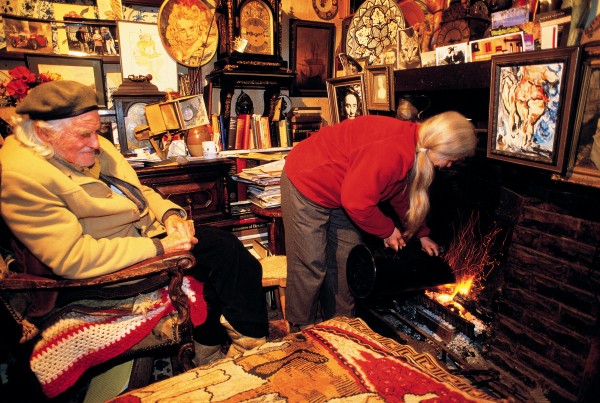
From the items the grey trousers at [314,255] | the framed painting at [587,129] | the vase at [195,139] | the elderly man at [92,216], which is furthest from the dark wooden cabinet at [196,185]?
the framed painting at [587,129]

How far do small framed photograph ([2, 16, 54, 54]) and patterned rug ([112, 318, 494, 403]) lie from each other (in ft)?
8.50

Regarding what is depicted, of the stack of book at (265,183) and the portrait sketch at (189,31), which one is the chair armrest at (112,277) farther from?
the portrait sketch at (189,31)

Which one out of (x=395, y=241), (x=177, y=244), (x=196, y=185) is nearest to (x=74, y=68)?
(x=196, y=185)

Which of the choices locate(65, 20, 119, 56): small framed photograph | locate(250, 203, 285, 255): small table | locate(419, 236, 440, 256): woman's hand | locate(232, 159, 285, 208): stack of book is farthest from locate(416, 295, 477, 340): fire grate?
locate(65, 20, 119, 56): small framed photograph

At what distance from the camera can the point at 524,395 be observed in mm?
1811

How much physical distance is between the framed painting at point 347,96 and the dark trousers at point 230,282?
1.43 m

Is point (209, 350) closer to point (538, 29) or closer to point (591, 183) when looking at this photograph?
point (591, 183)

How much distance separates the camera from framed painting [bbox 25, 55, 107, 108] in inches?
101

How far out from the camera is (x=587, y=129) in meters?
1.43

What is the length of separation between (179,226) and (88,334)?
65 cm

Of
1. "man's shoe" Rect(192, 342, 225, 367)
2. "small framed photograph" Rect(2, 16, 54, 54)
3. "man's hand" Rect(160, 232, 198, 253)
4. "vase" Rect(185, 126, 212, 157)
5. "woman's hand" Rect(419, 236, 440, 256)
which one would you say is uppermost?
"small framed photograph" Rect(2, 16, 54, 54)

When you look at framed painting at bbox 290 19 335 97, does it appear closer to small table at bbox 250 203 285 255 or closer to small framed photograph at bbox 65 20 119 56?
small table at bbox 250 203 285 255

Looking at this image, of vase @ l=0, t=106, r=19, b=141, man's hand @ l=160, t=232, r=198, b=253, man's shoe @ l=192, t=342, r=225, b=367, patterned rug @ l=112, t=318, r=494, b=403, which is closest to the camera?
patterned rug @ l=112, t=318, r=494, b=403

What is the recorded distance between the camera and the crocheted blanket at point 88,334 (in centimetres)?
145
